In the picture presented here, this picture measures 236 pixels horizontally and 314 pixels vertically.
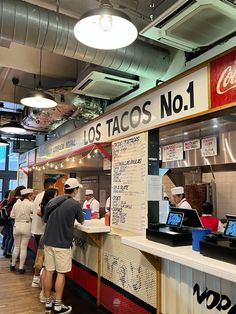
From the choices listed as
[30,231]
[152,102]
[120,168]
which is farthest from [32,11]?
[30,231]

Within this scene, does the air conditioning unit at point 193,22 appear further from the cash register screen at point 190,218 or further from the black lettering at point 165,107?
the cash register screen at point 190,218

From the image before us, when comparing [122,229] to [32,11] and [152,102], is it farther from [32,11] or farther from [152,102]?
[32,11]

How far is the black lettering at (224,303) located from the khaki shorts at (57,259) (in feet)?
6.29

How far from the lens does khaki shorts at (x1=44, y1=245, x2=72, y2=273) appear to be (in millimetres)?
Result: 3582

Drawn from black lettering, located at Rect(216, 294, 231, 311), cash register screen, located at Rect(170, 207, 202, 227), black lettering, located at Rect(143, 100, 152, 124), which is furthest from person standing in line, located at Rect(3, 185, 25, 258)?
black lettering, located at Rect(216, 294, 231, 311)

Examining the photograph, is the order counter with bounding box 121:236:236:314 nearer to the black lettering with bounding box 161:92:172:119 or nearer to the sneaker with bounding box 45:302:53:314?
the black lettering with bounding box 161:92:172:119

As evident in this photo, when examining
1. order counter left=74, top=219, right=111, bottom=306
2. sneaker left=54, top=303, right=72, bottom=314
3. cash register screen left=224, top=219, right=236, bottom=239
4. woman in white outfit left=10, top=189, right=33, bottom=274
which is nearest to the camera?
cash register screen left=224, top=219, right=236, bottom=239

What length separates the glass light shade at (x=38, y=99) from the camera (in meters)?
4.09

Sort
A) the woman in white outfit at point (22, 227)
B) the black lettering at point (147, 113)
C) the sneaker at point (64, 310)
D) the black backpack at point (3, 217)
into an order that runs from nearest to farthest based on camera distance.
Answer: the black lettering at point (147, 113), the sneaker at point (64, 310), the woman in white outfit at point (22, 227), the black backpack at point (3, 217)

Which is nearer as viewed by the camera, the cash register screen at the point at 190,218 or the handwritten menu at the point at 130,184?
the cash register screen at the point at 190,218

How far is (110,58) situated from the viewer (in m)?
3.34

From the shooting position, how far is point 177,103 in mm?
2855

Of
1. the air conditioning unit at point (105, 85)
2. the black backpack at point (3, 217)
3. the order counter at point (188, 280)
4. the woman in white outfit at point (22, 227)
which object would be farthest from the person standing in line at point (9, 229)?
the order counter at point (188, 280)

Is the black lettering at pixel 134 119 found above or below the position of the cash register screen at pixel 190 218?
above
